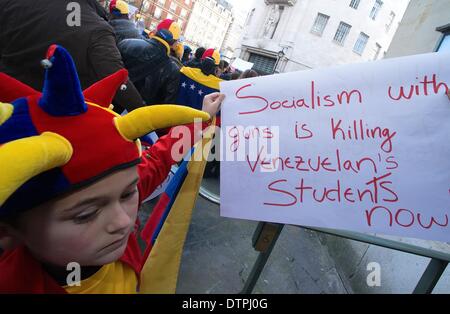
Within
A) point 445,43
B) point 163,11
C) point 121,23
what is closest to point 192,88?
point 121,23

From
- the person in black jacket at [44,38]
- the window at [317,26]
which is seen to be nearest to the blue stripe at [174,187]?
the person in black jacket at [44,38]

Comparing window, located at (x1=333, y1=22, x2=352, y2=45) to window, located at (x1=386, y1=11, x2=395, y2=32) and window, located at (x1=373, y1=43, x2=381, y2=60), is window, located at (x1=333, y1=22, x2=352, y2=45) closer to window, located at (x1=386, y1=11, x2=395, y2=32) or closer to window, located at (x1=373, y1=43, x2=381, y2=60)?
window, located at (x1=373, y1=43, x2=381, y2=60)

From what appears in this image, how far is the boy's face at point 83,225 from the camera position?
681 millimetres

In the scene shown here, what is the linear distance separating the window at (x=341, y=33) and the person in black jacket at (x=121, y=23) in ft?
76.6

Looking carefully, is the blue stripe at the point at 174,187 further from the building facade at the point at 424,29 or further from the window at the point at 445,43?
the window at the point at 445,43

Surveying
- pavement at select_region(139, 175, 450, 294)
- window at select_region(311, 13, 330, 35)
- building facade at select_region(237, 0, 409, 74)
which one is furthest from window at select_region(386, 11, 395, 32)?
pavement at select_region(139, 175, 450, 294)

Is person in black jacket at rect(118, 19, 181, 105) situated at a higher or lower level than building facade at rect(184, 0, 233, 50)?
lower

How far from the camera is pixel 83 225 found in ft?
2.34

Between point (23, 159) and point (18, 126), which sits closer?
point (23, 159)

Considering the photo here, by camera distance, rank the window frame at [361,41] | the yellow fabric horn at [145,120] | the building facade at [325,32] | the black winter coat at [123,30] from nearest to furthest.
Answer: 1. the yellow fabric horn at [145,120]
2. the black winter coat at [123,30]
3. the building facade at [325,32]
4. the window frame at [361,41]

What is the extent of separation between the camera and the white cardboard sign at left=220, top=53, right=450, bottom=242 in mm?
1027

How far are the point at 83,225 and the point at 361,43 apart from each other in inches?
1068

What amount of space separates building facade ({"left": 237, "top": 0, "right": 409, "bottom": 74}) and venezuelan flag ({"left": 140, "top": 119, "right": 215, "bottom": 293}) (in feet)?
76.0

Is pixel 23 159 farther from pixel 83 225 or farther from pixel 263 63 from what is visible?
pixel 263 63
